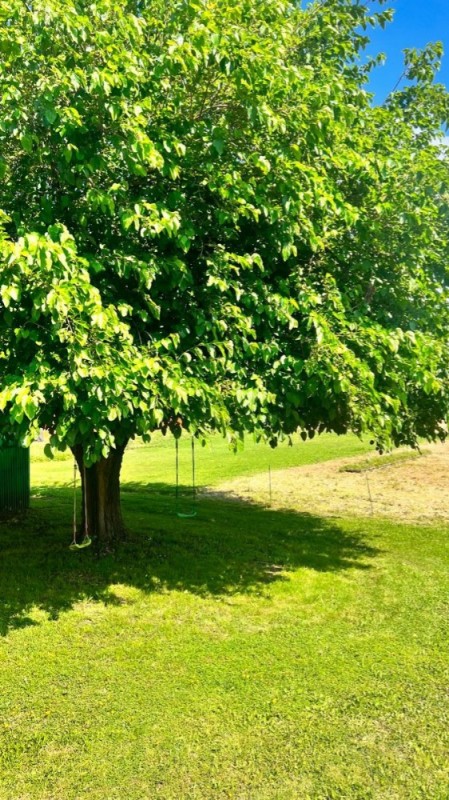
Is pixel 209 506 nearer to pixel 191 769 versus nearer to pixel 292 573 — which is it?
pixel 292 573

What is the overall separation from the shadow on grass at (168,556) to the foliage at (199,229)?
8.36 ft

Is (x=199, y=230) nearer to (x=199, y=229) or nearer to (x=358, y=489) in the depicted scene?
(x=199, y=229)

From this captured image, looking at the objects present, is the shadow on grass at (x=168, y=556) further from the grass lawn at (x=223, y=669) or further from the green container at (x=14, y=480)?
the green container at (x=14, y=480)

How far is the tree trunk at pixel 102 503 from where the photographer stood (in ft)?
33.8

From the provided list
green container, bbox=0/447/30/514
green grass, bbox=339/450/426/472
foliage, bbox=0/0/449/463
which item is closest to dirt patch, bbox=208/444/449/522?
green grass, bbox=339/450/426/472

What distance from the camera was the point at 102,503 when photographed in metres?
10.4

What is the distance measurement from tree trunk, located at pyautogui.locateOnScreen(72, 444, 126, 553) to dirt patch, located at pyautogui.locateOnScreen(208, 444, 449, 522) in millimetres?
6615

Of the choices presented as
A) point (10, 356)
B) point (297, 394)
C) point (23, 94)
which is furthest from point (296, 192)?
point (10, 356)

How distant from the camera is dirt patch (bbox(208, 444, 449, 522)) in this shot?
613 inches

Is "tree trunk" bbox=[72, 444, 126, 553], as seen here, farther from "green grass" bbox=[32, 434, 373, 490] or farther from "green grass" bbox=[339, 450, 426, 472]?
"green grass" bbox=[339, 450, 426, 472]

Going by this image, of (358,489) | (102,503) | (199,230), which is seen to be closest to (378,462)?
(358,489)

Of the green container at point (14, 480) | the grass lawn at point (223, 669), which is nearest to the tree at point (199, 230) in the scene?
the grass lawn at point (223, 669)

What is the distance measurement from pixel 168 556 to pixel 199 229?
5650 mm

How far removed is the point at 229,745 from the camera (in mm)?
4754
